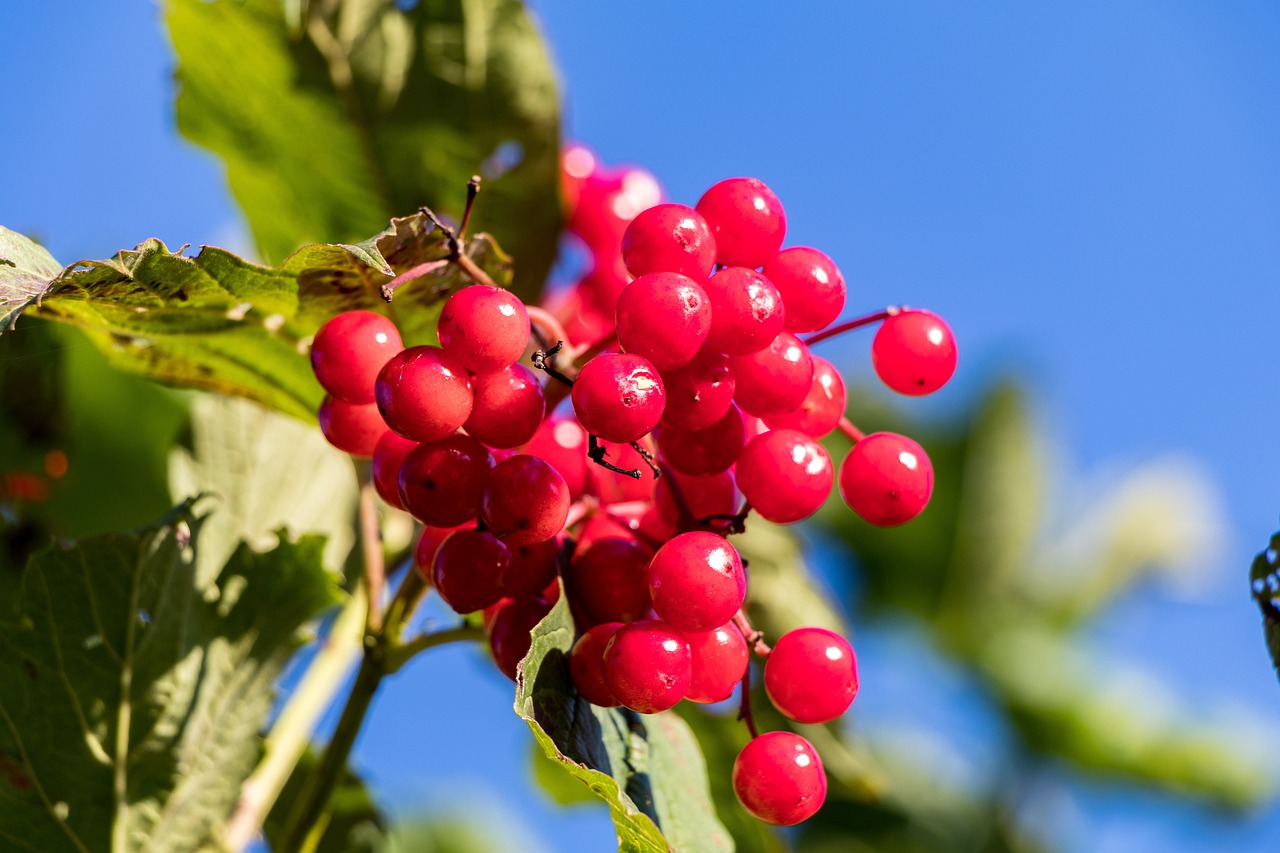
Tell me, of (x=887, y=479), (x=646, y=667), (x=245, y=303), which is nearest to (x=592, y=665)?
(x=646, y=667)

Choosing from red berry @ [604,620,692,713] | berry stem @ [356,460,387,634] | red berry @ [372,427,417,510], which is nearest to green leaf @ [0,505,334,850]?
berry stem @ [356,460,387,634]

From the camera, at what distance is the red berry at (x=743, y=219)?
0.92 m

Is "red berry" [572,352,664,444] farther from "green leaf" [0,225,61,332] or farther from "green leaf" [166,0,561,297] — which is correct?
"green leaf" [166,0,561,297]

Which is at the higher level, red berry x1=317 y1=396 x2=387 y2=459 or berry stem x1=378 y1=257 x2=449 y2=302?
berry stem x1=378 y1=257 x2=449 y2=302

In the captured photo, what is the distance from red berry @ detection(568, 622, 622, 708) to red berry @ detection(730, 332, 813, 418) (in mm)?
207

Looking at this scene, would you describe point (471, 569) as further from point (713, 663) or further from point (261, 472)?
point (261, 472)

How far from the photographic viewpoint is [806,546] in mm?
1841

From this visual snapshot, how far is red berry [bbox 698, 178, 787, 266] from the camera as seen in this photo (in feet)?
3.03

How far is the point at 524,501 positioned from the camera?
82 cm

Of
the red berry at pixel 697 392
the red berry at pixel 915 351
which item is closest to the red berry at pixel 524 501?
the red berry at pixel 697 392

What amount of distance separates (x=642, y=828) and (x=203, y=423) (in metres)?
0.94

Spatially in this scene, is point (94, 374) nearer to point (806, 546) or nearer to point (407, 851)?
point (806, 546)

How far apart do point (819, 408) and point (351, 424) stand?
1.31 ft

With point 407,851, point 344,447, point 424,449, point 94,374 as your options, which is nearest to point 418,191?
point 94,374
